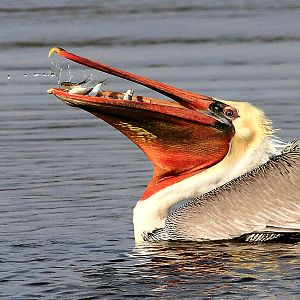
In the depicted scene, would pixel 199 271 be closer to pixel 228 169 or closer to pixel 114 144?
pixel 228 169

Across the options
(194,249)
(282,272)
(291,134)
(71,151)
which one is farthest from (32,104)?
(282,272)

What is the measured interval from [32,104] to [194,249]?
207 inches

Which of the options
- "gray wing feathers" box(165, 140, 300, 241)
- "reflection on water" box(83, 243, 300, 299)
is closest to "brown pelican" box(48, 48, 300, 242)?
"gray wing feathers" box(165, 140, 300, 241)

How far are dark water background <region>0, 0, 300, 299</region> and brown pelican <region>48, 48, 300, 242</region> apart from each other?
15cm

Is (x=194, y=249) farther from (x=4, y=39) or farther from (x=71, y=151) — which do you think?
(x=4, y=39)

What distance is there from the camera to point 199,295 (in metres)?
7.28

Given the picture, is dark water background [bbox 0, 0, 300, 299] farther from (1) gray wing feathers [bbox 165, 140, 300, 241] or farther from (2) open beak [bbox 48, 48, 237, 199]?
(2) open beak [bbox 48, 48, 237, 199]

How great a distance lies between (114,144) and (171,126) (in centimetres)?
298

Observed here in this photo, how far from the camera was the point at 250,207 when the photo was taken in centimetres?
859

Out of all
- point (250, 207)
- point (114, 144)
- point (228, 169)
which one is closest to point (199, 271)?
point (250, 207)

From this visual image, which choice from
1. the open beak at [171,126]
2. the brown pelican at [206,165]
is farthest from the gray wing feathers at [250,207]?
the open beak at [171,126]

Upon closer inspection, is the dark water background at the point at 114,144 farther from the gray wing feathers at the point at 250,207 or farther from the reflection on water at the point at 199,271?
the gray wing feathers at the point at 250,207

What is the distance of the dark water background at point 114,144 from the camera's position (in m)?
7.73

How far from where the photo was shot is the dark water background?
304 inches
